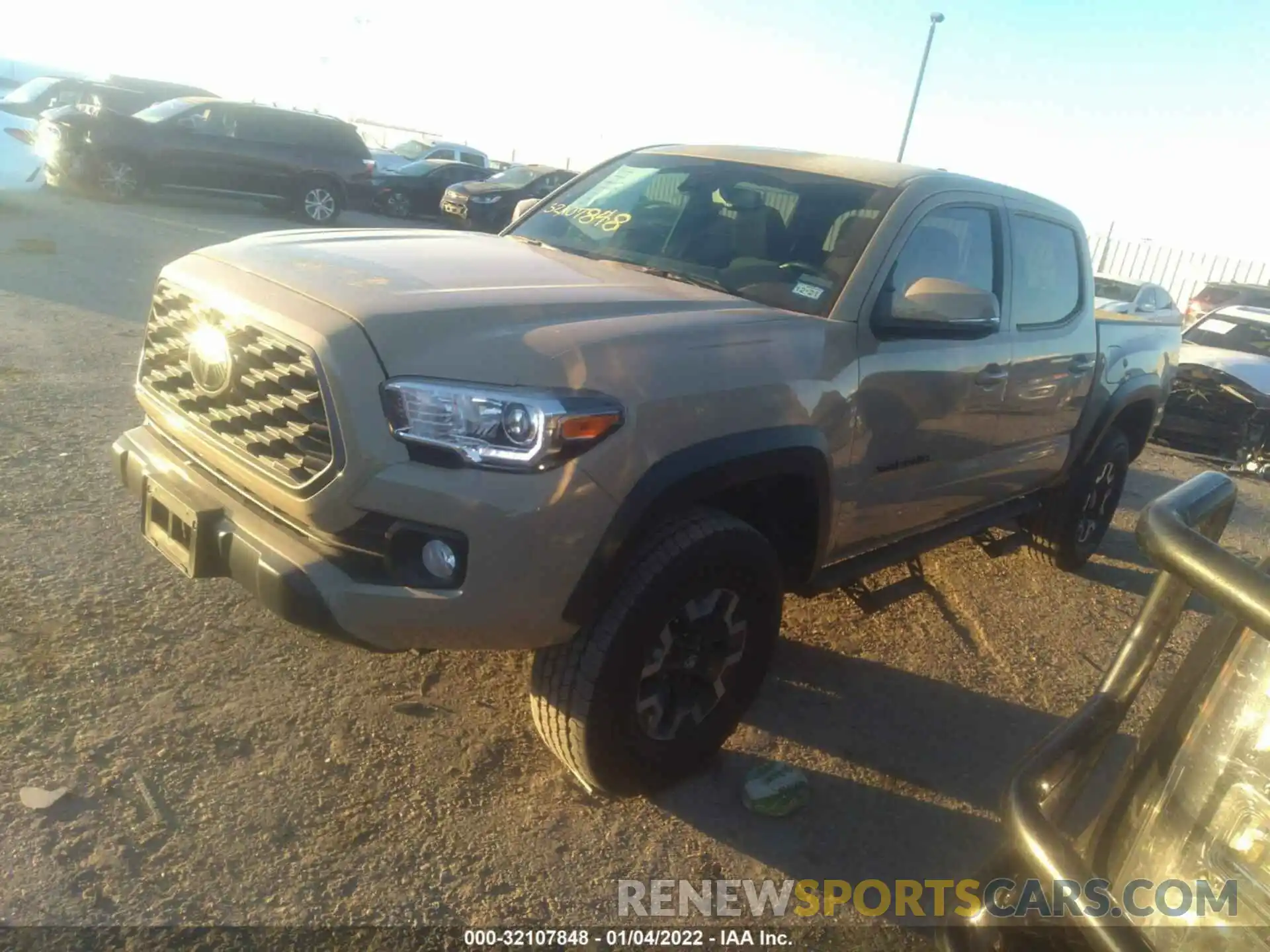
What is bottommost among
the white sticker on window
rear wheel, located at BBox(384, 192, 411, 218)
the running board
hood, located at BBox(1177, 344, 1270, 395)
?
rear wheel, located at BBox(384, 192, 411, 218)

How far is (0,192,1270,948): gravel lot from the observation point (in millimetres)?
2426

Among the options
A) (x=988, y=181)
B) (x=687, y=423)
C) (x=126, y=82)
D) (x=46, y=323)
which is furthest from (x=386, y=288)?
(x=126, y=82)

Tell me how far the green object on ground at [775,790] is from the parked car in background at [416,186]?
18.1 meters

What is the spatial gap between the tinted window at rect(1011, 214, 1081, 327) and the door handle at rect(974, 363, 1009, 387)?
316mm

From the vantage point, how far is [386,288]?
8.63ft

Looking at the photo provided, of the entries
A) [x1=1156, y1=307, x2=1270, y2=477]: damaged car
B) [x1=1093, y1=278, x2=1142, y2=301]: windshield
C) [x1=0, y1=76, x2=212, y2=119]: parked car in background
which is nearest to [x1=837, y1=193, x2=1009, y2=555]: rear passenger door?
[x1=1156, y1=307, x2=1270, y2=477]: damaged car

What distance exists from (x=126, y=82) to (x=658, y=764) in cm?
2734

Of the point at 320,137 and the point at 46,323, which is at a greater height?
the point at 320,137

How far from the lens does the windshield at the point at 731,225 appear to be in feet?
11.2

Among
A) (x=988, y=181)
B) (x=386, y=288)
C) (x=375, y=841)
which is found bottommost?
(x=375, y=841)

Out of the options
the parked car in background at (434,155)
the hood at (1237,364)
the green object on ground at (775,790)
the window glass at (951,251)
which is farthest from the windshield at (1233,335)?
the parked car in background at (434,155)

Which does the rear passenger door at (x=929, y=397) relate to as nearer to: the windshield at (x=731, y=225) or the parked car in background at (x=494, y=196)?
the windshield at (x=731, y=225)

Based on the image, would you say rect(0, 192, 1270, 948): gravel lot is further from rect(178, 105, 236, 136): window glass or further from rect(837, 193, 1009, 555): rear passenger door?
rect(178, 105, 236, 136): window glass

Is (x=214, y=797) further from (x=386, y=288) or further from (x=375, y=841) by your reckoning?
(x=386, y=288)
